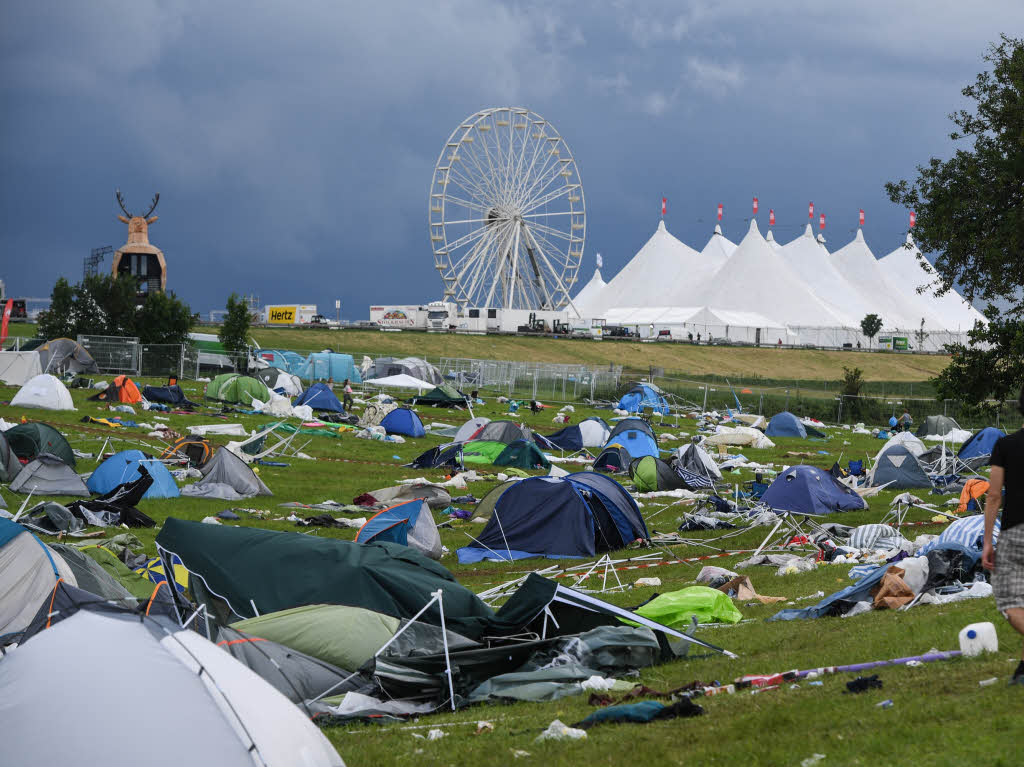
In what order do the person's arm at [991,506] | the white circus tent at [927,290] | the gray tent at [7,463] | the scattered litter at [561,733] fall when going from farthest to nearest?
the white circus tent at [927,290] → the gray tent at [7,463] → the scattered litter at [561,733] → the person's arm at [991,506]

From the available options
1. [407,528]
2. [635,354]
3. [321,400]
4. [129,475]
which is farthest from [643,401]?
[635,354]

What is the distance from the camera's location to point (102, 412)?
34250 millimetres

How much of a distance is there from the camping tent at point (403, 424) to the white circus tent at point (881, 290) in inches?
3926

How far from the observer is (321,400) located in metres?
40.8

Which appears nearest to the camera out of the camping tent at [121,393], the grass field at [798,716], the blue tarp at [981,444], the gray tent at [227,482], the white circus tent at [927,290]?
the grass field at [798,716]

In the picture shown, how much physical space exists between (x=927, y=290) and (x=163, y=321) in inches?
3914

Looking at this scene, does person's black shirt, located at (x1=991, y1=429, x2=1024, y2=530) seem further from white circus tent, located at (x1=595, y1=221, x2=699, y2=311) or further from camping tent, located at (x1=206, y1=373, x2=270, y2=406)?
white circus tent, located at (x1=595, y1=221, x2=699, y2=311)

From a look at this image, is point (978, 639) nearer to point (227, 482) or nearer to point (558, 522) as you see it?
point (558, 522)

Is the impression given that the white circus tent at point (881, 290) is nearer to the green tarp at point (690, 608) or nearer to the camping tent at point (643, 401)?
the camping tent at point (643, 401)

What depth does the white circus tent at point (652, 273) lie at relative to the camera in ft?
429

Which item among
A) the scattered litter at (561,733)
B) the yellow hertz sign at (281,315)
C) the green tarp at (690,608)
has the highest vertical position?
the yellow hertz sign at (281,315)

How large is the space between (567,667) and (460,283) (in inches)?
3169

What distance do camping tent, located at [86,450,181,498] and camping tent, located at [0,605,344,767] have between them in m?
15.6

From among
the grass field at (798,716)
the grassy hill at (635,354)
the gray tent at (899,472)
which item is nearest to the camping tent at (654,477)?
the gray tent at (899,472)
